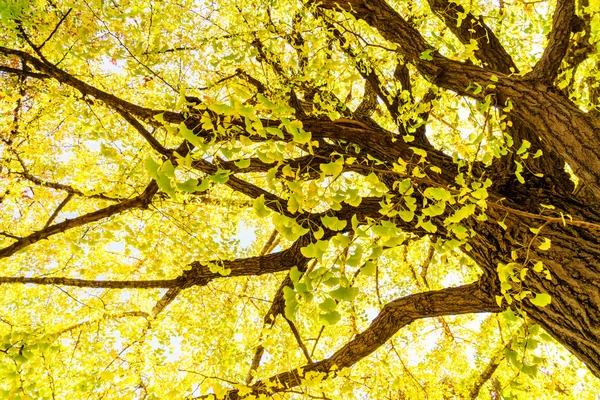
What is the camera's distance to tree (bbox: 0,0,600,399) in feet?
5.92

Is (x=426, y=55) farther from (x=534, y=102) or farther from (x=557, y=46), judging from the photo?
(x=557, y=46)

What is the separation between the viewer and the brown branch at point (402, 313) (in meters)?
3.20

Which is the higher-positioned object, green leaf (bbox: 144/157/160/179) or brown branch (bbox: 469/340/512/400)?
green leaf (bbox: 144/157/160/179)

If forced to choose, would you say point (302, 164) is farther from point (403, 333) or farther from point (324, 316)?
point (403, 333)

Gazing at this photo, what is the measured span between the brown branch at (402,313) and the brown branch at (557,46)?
1.67m

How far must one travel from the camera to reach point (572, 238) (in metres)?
2.56

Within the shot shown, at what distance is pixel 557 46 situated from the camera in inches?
106

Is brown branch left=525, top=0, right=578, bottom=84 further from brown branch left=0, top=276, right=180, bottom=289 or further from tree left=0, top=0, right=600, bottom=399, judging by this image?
brown branch left=0, top=276, right=180, bottom=289

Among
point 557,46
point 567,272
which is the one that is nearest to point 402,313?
point 567,272

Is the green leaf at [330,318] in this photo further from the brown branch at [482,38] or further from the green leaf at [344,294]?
the brown branch at [482,38]

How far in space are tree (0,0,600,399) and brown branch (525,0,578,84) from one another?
1cm

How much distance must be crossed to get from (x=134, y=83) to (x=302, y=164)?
12.7ft

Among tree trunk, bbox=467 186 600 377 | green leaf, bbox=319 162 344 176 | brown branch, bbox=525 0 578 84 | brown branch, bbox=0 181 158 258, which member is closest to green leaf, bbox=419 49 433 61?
brown branch, bbox=525 0 578 84

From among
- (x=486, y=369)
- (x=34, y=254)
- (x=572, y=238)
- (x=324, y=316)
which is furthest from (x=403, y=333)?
(x=34, y=254)
